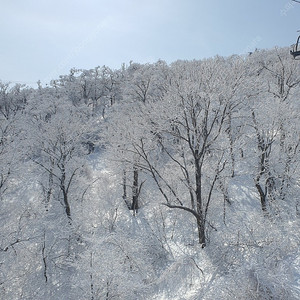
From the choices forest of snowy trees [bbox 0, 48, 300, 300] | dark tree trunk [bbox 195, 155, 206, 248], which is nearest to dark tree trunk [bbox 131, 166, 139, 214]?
forest of snowy trees [bbox 0, 48, 300, 300]

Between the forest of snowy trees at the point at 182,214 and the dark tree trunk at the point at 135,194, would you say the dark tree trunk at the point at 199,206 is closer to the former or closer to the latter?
the forest of snowy trees at the point at 182,214

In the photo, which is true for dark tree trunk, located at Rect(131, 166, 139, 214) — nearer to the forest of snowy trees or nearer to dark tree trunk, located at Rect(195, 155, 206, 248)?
the forest of snowy trees

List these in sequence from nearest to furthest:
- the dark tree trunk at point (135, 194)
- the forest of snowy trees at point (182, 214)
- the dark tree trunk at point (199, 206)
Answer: the forest of snowy trees at point (182, 214) < the dark tree trunk at point (199, 206) < the dark tree trunk at point (135, 194)

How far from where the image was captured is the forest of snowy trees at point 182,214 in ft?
43.0

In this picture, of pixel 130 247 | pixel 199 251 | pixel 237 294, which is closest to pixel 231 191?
pixel 199 251

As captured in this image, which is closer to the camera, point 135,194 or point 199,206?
point 199,206

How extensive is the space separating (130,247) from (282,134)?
46.3ft

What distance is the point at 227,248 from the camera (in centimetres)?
1432

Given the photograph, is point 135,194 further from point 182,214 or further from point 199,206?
point 199,206

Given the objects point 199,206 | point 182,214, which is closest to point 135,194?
point 182,214

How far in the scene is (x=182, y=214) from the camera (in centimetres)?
2019

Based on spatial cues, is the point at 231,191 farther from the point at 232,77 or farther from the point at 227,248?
the point at 232,77

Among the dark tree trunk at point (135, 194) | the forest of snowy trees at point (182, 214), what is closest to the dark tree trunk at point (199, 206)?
the forest of snowy trees at point (182, 214)

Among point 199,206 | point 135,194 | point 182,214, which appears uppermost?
point 199,206
